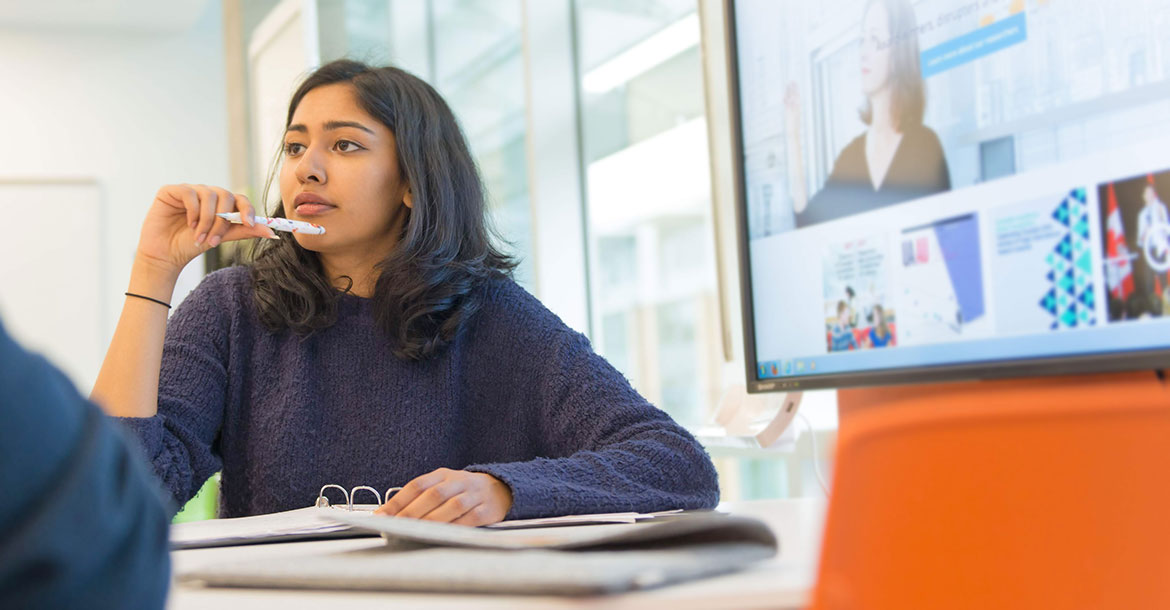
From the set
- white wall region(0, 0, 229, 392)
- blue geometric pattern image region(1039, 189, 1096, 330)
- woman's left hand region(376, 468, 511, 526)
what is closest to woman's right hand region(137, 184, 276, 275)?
woman's left hand region(376, 468, 511, 526)

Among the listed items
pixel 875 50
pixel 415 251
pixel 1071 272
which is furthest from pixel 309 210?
pixel 1071 272

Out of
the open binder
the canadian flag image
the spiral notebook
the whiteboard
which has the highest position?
the whiteboard

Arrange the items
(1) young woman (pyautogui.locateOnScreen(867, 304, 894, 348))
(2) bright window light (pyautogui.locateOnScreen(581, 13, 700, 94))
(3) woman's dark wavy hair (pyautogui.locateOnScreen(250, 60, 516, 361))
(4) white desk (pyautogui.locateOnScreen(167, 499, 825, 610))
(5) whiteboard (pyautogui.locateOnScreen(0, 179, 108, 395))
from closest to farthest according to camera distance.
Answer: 1. (4) white desk (pyautogui.locateOnScreen(167, 499, 825, 610))
2. (1) young woman (pyautogui.locateOnScreen(867, 304, 894, 348))
3. (3) woman's dark wavy hair (pyautogui.locateOnScreen(250, 60, 516, 361))
4. (2) bright window light (pyautogui.locateOnScreen(581, 13, 700, 94))
5. (5) whiteboard (pyautogui.locateOnScreen(0, 179, 108, 395))

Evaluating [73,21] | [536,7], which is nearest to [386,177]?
[536,7]

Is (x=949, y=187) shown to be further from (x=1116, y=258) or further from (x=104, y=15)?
(x=104, y=15)

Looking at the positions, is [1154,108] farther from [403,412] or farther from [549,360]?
[403,412]

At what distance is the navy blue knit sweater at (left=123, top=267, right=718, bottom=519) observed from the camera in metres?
1.39

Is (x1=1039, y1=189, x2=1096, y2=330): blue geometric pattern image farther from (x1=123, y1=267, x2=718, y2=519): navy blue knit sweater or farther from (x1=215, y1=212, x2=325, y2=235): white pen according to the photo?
(x1=215, y1=212, x2=325, y2=235): white pen

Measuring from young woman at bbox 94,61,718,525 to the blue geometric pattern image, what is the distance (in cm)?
47

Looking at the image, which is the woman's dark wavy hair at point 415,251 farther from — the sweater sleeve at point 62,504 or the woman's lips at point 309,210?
the sweater sleeve at point 62,504

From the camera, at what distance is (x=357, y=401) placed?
1.46 metres

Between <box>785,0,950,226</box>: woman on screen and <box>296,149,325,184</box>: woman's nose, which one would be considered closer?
<box>785,0,950,226</box>: woman on screen

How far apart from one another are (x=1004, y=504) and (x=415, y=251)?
3.92 ft

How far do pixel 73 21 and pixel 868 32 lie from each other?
17.0 ft
